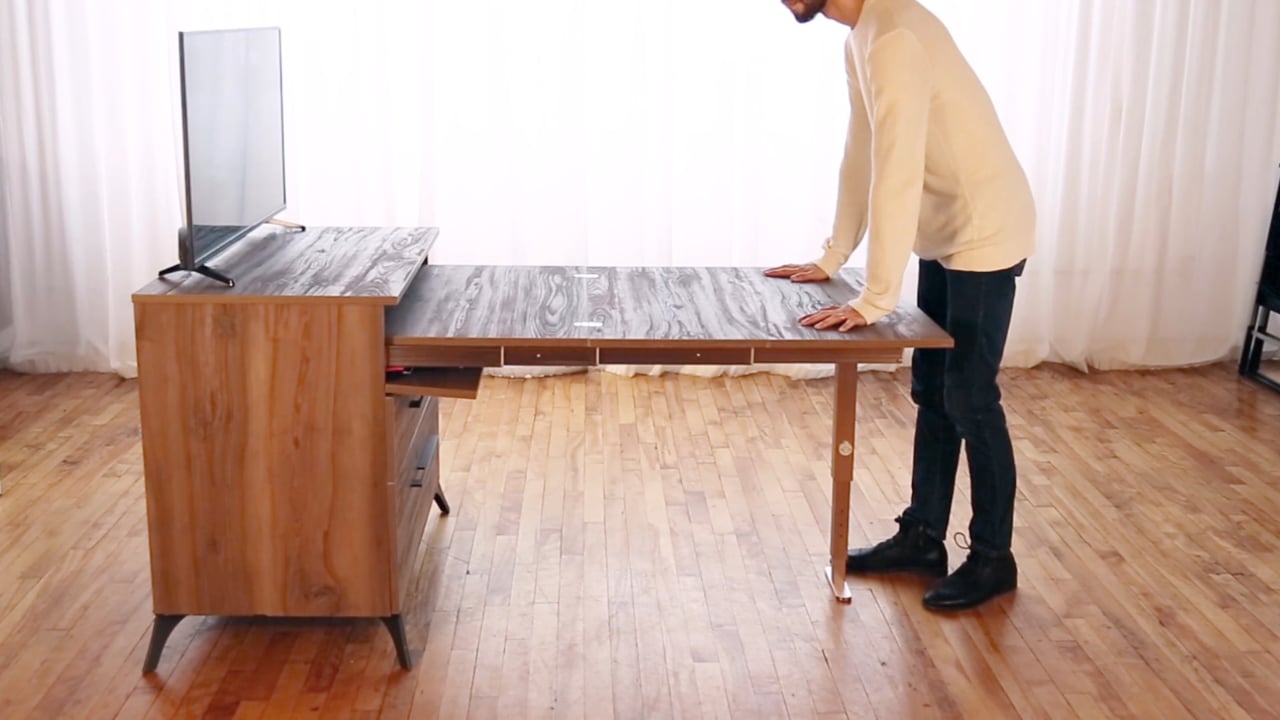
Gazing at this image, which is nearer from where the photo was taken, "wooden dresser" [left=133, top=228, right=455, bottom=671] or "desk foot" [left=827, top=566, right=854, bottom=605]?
"wooden dresser" [left=133, top=228, right=455, bottom=671]

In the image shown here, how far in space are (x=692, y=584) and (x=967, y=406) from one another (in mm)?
703

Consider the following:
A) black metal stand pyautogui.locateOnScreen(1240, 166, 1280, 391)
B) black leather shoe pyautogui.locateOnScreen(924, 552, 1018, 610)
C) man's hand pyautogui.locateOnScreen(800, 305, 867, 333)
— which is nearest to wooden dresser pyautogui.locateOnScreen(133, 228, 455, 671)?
man's hand pyautogui.locateOnScreen(800, 305, 867, 333)

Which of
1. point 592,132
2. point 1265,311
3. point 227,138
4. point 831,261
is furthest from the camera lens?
point 1265,311

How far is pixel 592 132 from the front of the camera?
4.39 m

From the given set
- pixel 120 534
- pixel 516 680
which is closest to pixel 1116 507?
pixel 516 680

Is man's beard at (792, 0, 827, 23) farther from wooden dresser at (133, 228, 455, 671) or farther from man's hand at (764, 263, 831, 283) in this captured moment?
wooden dresser at (133, 228, 455, 671)

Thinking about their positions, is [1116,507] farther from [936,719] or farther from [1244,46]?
[1244,46]

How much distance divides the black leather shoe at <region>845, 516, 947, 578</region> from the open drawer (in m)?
1.01

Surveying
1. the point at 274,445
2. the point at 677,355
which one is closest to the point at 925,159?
the point at 677,355

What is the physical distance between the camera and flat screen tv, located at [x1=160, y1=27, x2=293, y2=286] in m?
2.45

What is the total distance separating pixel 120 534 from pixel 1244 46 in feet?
12.2

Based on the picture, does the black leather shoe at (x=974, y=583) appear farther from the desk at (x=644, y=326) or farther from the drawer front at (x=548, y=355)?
the drawer front at (x=548, y=355)

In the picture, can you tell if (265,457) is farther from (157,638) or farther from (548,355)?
(548,355)

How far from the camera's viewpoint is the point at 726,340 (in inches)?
97.0
